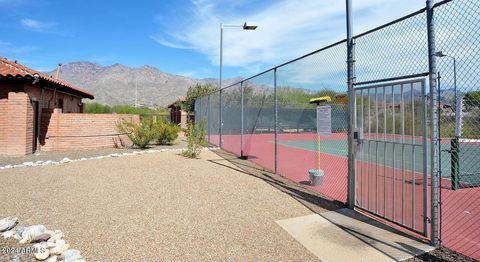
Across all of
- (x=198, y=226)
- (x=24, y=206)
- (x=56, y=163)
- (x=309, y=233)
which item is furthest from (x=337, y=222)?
(x=56, y=163)

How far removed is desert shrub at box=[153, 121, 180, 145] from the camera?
1697cm

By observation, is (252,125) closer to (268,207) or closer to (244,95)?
(244,95)

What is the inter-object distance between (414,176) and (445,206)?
212 cm

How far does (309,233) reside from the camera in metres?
4.56

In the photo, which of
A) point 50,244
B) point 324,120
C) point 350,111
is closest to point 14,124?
point 50,244

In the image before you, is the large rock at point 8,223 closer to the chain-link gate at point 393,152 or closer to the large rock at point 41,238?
the large rock at point 41,238

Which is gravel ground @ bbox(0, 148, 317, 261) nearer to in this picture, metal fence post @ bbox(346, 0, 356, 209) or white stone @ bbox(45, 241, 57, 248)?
white stone @ bbox(45, 241, 57, 248)

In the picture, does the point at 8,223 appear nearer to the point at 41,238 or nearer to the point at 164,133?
the point at 41,238

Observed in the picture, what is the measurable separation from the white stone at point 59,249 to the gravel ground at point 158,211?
0.12 m

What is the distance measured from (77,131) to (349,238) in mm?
13532

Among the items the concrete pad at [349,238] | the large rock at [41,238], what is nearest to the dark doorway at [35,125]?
the large rock at [41,238]

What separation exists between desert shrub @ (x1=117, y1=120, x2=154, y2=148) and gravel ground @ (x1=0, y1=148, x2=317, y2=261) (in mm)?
6137

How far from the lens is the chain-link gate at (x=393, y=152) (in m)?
4.41

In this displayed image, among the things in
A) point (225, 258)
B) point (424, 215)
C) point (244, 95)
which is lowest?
point (225, 258)
